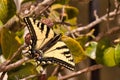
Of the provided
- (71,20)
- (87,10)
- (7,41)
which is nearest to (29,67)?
(7,41)

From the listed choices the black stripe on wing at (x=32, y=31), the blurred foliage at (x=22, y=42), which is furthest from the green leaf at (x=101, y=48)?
the black stripe on wing at (x=32, y=31)

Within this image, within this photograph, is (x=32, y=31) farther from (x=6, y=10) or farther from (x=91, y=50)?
(x=91, y=50)

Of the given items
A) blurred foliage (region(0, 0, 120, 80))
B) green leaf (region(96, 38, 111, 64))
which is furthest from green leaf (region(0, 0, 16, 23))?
green leaf (region(96, 38, 111, 64))

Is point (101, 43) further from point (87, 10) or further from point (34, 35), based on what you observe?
point (87, 10)

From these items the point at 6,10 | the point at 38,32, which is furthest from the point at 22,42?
the point at 38,32

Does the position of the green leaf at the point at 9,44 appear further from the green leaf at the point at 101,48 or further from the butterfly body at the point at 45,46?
the green leaf at the point at 101,48

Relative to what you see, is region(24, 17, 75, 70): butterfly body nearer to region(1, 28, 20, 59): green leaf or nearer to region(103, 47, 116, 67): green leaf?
region(1, 28, 20, 59): green leaf
